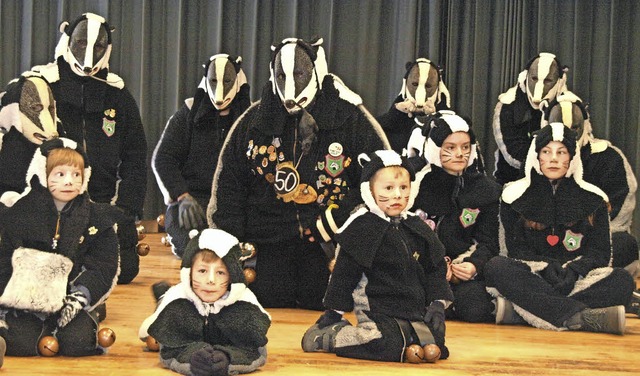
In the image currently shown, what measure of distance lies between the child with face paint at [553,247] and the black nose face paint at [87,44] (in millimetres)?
2151

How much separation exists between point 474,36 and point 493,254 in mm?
3178

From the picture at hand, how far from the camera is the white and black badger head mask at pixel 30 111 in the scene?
541 centimetres

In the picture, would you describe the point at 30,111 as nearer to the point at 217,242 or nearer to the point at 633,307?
the point at 217,242

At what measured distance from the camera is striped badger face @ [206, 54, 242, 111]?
6.75 meters

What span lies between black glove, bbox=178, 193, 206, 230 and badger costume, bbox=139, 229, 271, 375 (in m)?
2.26

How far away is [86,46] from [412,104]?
220cm

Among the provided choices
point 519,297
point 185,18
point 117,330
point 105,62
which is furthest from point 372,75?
point 117,330

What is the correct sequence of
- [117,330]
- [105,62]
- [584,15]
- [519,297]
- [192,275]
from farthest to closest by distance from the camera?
[584,15] < [105,62] < [519,297] < [117,330] < [192,275]

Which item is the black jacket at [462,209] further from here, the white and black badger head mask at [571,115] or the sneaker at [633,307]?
the white and black badger head mask at [571,115]

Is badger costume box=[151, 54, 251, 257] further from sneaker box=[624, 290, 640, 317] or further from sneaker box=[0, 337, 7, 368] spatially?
sneaker box=[0, 337, 7, 368]

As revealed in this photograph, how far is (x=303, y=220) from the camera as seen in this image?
18.5 feet

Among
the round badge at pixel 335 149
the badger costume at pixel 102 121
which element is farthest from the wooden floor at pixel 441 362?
the round badge at pixel 335 149

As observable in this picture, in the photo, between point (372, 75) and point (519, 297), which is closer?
point (519, 297)

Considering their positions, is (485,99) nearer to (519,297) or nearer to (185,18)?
(185,18)
